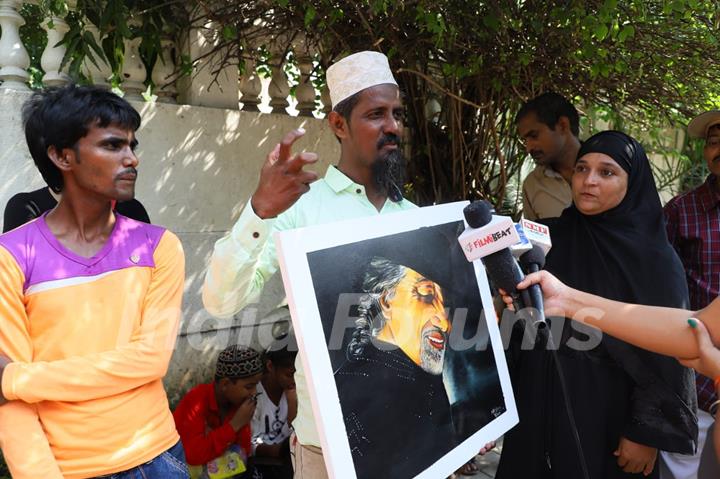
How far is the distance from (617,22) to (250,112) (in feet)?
7.70

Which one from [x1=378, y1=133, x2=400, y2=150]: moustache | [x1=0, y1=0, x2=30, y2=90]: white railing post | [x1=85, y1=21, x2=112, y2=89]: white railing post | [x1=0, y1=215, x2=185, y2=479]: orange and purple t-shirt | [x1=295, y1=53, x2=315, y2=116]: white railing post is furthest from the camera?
[x1=295, y1=53, x2=315, y2=116]: white railing post

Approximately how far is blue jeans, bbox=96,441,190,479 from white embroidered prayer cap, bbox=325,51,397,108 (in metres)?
1.37

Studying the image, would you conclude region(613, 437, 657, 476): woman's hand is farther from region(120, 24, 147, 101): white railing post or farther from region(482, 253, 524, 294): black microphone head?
region(120, 24, 147, 101): white railing post

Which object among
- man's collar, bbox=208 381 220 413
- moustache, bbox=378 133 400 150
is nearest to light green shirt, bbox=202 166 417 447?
moustache, bbox=378 133 400 150

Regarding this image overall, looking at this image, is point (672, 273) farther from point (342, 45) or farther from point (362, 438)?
point (342, 45)

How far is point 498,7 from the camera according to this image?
3111mm

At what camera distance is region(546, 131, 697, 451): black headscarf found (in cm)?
222

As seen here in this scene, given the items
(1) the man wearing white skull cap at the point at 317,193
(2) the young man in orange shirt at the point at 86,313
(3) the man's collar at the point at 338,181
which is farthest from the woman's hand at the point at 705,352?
(2) the young man in orange shirt at the point at 86,313

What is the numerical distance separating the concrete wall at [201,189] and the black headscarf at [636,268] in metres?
2.24

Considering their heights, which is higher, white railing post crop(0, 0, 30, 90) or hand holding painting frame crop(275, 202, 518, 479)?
white railing post crop(0, 0, 30, 90)

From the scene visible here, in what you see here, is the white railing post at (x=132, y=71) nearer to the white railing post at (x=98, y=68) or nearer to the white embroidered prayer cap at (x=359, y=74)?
the white railing post at (x=98, y=68)

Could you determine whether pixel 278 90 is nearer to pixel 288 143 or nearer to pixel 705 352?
pixel 288 143

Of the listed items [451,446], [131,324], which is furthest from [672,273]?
[131,324]

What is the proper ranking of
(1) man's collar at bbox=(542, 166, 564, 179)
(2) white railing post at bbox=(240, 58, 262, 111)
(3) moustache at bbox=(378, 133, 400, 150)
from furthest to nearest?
(2) white railing post at bbox=(240, 58, 262, 111) → (1) man's collar at bbox=(542, 166, 564, 179) → (3) moustache at bbox=(378, 133, 400, 150)
